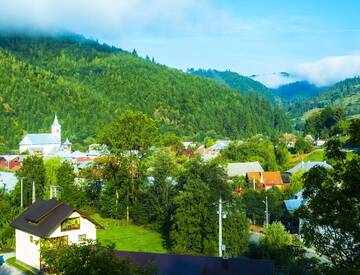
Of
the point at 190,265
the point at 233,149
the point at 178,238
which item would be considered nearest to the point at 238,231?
the point at 178,238

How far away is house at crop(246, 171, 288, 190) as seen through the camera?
2457 inches

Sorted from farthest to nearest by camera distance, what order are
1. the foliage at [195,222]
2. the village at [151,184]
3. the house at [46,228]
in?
1. the foliage at [195,222]
2. the village at [151,184]
3. the house at [46,228]

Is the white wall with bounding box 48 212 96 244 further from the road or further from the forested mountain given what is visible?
the forested mountain

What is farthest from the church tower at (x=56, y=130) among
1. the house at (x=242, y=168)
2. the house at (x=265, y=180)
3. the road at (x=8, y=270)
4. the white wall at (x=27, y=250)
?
the road at (x=8, y=270)

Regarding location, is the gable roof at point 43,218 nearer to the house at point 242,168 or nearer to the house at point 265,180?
the house at point 265,180

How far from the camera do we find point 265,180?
2532 inches

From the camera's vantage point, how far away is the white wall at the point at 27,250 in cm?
2833

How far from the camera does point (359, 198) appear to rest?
1050cm

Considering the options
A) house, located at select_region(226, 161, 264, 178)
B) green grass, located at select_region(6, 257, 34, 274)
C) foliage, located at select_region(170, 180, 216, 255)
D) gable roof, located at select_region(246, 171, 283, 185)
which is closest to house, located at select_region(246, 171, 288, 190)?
gable roof, located at select_region(246, 171, 283, 185)

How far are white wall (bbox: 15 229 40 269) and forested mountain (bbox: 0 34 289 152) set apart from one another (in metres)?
93.9

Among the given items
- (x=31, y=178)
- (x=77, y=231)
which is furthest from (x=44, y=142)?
(x=77, y=231)

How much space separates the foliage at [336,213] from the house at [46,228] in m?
19.0

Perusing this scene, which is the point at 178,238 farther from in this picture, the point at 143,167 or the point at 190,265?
the point at 143,167

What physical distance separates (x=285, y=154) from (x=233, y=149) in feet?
30.8
